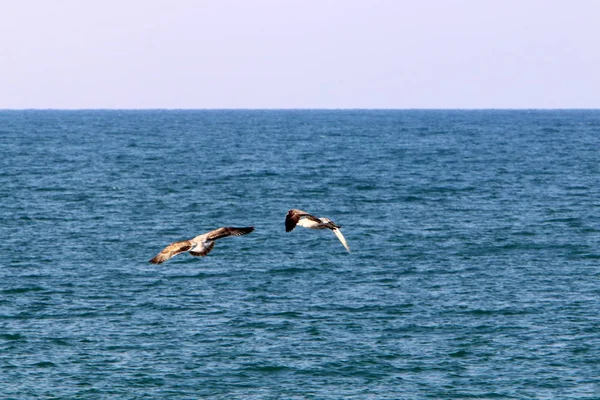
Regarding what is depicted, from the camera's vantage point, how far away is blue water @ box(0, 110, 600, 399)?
158 ft

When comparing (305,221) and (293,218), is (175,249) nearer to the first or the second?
(293,218)

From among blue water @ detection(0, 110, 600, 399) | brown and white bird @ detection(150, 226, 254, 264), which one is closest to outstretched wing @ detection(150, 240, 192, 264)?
brown and white bird @ detection(150, 226, 254, 264)

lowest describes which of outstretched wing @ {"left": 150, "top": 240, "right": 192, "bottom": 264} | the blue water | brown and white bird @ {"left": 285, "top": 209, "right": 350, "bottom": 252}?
the blue water

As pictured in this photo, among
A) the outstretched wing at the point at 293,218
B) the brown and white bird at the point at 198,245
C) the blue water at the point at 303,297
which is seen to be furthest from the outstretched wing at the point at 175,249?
the blue water at the point at 303,297

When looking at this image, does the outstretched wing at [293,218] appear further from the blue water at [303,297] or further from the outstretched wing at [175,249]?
the blue water at [303,297]

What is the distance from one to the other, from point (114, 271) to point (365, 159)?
382 ft

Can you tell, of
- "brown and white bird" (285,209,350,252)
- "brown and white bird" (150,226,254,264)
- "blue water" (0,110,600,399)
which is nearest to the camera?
"brown and white bird" (150,226,254,264)

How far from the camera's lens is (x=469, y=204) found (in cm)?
11481

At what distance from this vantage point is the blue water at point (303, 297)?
158ft

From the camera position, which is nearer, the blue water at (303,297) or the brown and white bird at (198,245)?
the brown and white bird at (198,245)

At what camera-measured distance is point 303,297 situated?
212 ft

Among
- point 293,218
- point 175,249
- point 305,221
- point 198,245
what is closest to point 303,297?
point 305,221

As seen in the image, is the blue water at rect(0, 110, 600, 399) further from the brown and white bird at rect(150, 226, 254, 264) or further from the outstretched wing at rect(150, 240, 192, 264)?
the outstretched wing at rect(150, 240, 192, 264)

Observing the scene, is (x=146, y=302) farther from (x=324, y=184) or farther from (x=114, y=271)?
(x=324, y=184)
